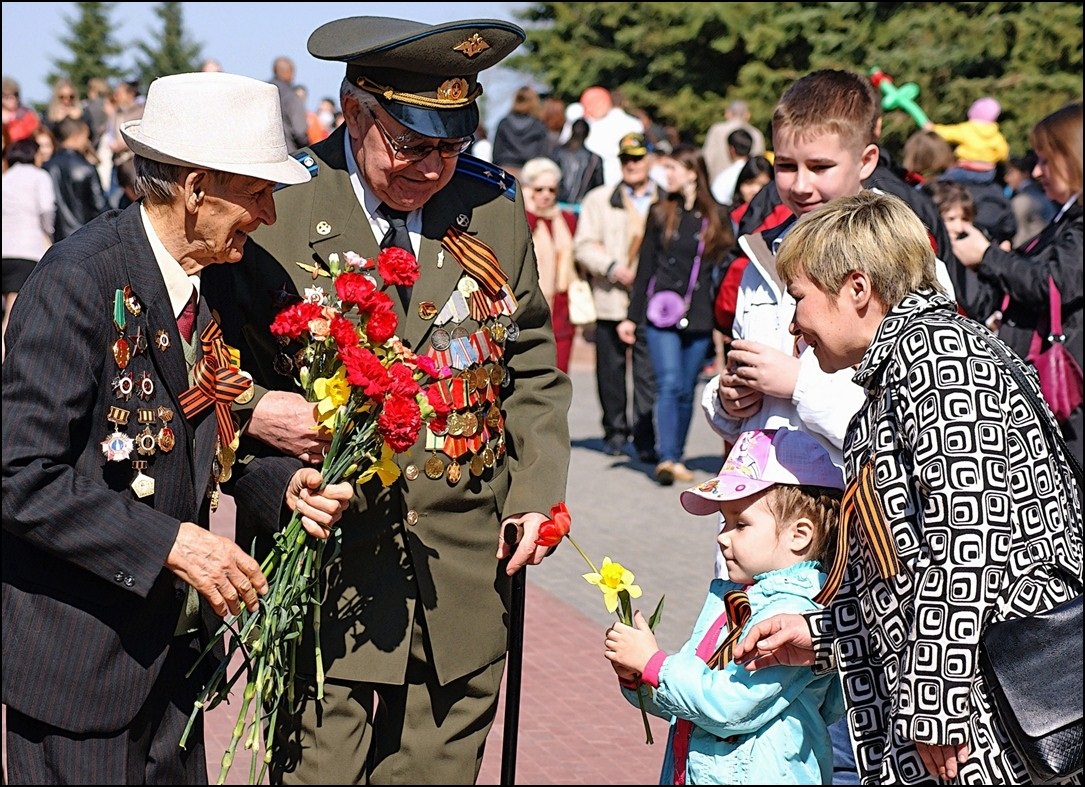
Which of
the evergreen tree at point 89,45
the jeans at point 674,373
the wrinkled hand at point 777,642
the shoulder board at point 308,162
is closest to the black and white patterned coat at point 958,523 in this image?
the wrinkled hand at point 777,642

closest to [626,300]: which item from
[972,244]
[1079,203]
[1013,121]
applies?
[972,244]

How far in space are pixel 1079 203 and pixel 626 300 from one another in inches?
184

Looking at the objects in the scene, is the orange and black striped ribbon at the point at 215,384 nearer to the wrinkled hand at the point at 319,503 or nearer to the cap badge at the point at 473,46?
the wrinkled hand at the point at 319,503

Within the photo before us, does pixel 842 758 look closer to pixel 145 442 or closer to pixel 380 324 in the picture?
pixel 380 324

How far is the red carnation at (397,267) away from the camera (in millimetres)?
3096

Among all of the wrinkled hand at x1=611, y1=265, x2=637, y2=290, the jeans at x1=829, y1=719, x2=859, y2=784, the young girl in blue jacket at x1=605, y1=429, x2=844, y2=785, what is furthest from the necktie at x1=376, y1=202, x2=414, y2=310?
the wrinkled hand at x1=611, y1=265, x2=637, y2=290

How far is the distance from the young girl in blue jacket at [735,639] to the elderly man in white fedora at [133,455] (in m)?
0.88

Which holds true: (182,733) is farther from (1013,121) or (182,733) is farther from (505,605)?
(1013,121)

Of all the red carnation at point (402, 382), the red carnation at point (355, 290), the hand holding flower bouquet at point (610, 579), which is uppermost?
the red carnation at point (355, 290)

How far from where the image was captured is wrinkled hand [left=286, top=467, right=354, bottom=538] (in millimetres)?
3006

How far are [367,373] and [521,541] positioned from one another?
2.31 ft

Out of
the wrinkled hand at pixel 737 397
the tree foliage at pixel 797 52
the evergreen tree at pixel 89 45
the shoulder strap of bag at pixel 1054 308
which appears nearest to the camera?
the wrinkled hand at pixel 737 397

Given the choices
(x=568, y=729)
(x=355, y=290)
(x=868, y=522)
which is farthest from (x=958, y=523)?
(x=568, y=729)

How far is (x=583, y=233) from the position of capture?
11.0 metres
